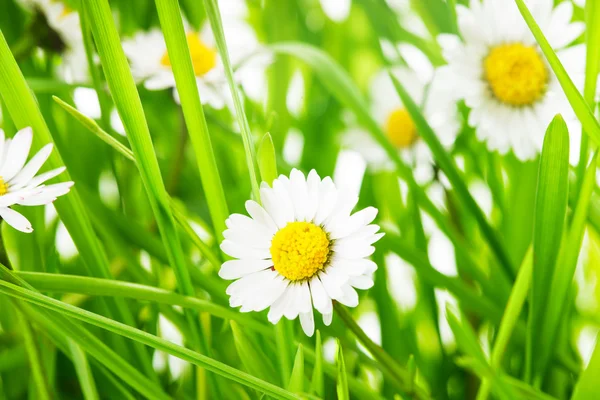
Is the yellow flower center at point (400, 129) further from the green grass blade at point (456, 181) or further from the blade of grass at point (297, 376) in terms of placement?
the blade of grass at point (297, 376)

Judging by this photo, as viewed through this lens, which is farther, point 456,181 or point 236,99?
point 456,181

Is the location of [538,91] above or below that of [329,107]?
below

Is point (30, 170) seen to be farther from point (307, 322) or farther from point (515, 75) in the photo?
point (515, 75)

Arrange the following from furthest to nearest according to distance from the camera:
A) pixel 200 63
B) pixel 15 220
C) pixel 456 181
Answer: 1. pixel 200 63
2. pixel 456 181
3. pixel 15 220

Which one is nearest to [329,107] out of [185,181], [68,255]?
[185,181]

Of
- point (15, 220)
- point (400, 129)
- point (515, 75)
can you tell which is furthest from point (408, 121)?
point (15, 220)

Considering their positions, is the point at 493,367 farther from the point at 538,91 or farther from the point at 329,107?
the point at 329,107

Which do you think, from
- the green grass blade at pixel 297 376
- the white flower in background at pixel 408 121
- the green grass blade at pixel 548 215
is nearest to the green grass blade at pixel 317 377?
the green grass blade at pixel 297 376
